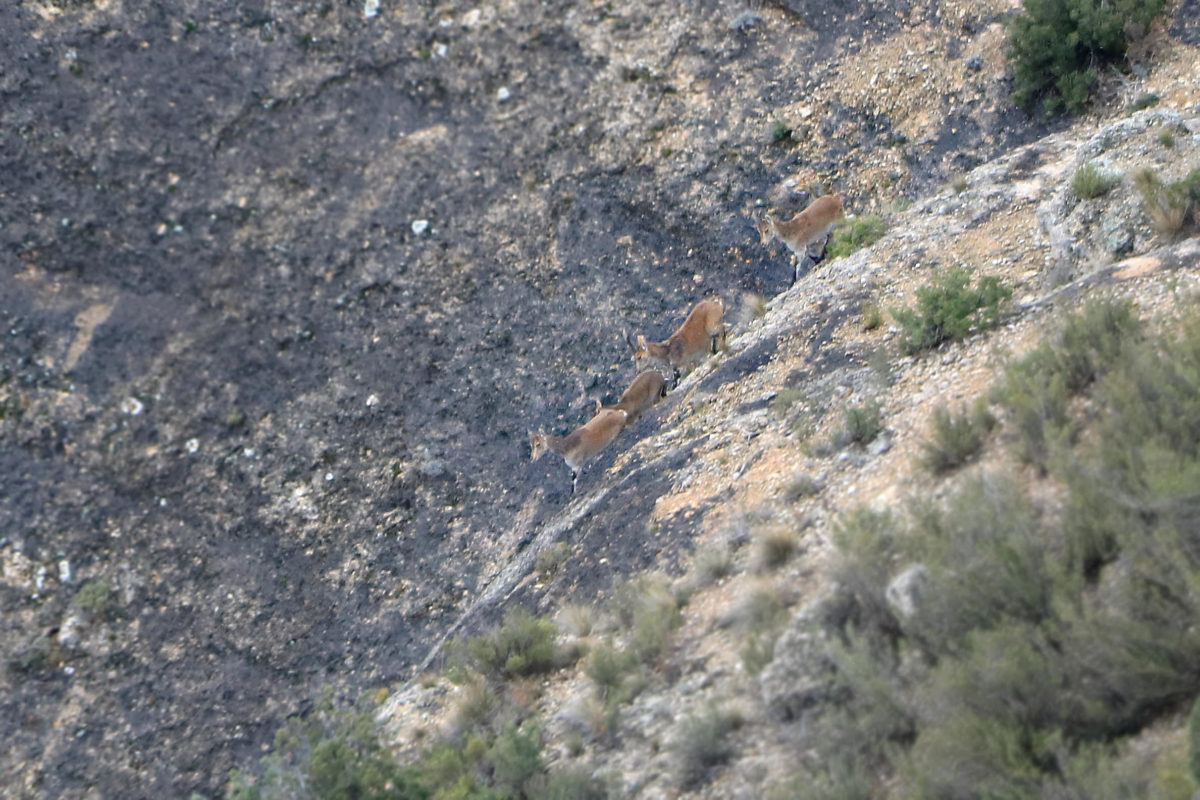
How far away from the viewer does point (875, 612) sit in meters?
5.31

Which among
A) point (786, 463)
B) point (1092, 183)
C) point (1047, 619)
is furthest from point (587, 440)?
point (1047, 619)

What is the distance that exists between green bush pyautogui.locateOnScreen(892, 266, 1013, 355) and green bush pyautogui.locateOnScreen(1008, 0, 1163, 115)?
5.50m

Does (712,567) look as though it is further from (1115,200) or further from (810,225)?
(810,225)

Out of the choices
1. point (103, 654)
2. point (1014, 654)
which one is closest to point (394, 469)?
point (103, 654)

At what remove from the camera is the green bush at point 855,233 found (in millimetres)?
11594

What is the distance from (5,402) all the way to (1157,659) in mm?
11852

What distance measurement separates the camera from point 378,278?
13.3 meters

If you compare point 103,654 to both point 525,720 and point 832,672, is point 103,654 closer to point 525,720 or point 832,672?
point 525,720

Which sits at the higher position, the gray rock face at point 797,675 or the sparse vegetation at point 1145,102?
the gray rock face at point 797,675

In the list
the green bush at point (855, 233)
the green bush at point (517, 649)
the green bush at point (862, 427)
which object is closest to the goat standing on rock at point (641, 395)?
the green bush at point (855, 233)

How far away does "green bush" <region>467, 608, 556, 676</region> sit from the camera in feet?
24.1

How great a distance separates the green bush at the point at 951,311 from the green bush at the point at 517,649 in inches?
139

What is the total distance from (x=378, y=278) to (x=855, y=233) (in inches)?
234

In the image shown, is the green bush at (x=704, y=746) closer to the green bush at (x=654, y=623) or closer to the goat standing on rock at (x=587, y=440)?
the green bush at (x=654, y=623)
